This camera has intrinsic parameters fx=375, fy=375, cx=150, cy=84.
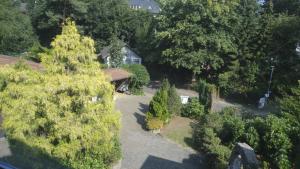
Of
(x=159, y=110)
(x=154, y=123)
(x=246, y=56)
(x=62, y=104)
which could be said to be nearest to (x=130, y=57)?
(x=246, y=56)

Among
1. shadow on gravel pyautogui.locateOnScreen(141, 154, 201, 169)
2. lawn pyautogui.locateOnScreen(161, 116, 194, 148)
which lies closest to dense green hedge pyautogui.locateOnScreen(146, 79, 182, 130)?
lawn pyautogui.locateOnScreen(161, 116, 194, 148)

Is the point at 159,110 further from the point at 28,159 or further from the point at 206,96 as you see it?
the point at 28,159

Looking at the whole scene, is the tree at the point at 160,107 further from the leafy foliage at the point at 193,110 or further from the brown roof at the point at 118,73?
the brown roof at the point at 118,73

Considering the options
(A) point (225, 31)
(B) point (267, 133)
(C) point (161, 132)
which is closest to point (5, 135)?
(B) point (267, 133)

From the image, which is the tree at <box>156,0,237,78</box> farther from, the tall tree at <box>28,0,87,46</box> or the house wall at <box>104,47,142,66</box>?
the tall tree at <box>28,0,87,46</box>

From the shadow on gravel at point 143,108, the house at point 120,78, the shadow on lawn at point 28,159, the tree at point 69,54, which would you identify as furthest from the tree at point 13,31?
the shadow on lawn at point 28,159

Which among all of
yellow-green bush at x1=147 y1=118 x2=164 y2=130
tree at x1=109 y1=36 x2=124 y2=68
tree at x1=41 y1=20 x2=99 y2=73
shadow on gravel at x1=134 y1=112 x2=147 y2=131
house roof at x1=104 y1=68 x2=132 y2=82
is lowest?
shadow on gravel at x1=134 y1=112 x2=147 y2=131

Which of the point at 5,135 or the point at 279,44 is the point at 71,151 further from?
the point at 279,44
